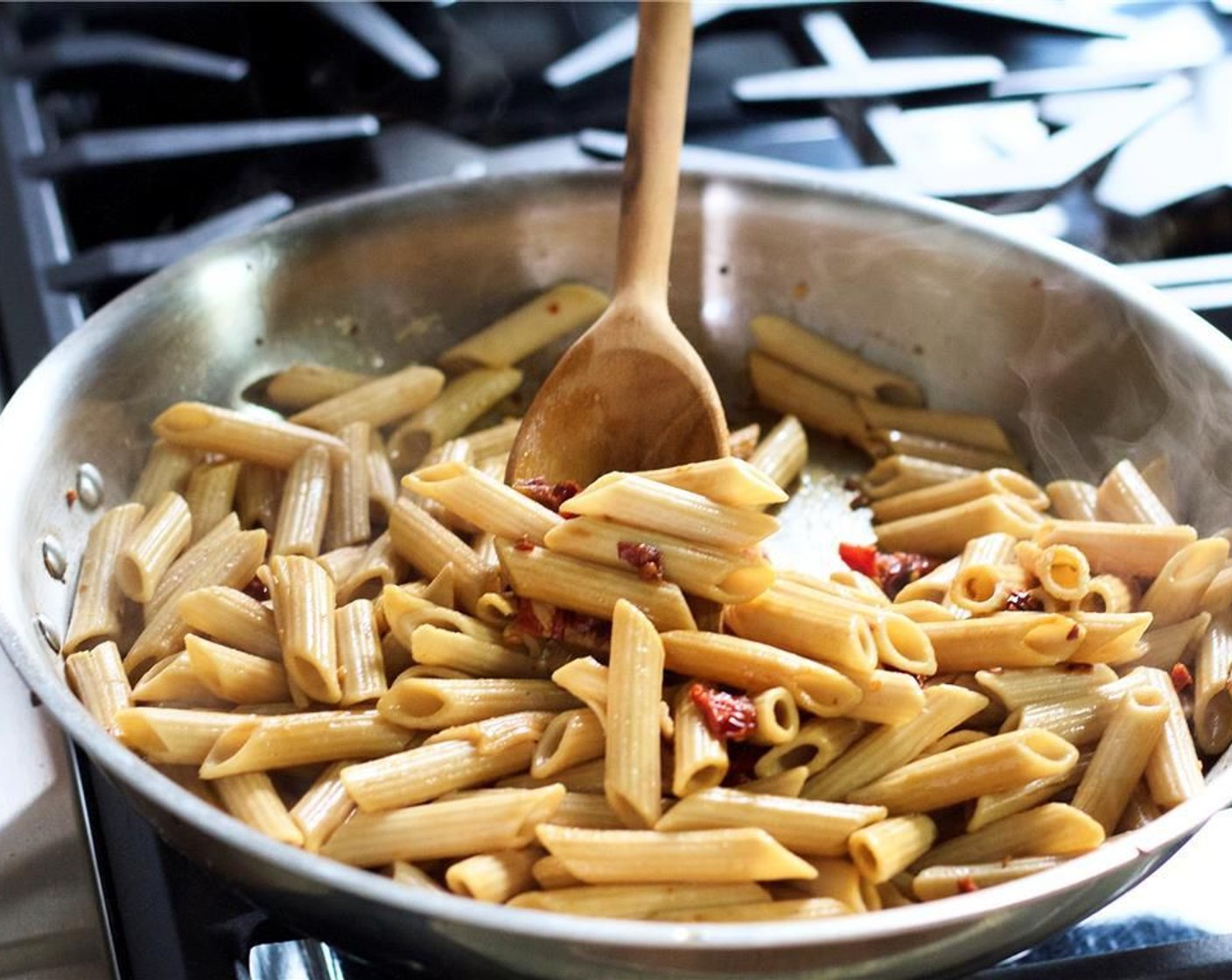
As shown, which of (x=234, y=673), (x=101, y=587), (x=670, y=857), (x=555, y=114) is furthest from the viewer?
(x=555, y=114)

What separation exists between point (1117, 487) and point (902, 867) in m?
0.61

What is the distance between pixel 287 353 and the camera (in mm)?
1940

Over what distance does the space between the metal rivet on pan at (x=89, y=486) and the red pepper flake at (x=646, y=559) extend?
0.65 metres

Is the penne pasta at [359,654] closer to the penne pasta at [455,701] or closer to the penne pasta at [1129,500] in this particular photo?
the penne pasta at [455,701]

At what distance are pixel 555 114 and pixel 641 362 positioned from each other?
0.89m

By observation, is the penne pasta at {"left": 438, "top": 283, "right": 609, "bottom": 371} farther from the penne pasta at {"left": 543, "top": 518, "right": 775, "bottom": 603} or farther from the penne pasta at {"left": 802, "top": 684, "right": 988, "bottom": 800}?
the penne pasta at {"left": 802, "top": 684, "right": 988, "bottom": 800}

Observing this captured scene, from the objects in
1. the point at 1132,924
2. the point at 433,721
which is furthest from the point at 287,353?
the point at 1132,924

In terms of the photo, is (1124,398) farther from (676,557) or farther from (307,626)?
(307,626)

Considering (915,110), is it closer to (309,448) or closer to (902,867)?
(309,448)

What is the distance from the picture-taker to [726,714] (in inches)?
50.4

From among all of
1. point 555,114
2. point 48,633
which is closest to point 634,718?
point 48,633

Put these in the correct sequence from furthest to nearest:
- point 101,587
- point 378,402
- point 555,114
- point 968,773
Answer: point 555,114 < point 378,402 < point 101,587 < point 968,773

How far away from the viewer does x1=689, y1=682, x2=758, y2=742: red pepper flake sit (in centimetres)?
127

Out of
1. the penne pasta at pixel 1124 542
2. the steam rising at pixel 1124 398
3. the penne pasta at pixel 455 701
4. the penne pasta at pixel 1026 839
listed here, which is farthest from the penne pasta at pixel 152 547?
the steam rising at pixel 1124 398
